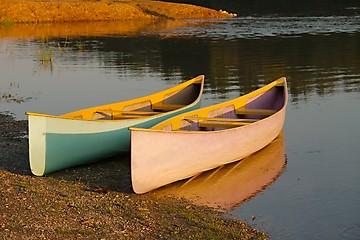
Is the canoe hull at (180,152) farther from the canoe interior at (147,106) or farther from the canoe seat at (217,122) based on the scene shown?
the canoe interior at (147,106)

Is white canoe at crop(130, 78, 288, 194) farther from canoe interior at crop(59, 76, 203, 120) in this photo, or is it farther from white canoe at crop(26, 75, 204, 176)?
canoe interior at crop(59, 76, 203, 120)

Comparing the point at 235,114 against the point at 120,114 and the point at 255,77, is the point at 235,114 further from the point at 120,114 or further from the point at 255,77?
the point at 255,77

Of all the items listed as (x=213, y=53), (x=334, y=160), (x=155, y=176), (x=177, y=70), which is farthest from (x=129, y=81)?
(x=155, y=176)

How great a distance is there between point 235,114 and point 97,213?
6.82 m

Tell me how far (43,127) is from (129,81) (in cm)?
1329

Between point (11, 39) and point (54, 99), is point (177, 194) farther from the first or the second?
point (11, 39)

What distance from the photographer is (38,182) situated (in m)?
12.1

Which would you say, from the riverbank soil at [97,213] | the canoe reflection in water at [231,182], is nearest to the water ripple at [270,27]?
the canoe reflection in water at [231,182]

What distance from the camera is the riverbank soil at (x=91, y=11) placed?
54.0 m

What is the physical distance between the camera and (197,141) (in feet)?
41.8

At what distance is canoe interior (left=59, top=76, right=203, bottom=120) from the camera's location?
15227 mm

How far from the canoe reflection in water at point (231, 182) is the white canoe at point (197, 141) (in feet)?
0.70

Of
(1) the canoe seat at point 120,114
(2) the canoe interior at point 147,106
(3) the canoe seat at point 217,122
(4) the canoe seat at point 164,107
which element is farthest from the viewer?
(4) the canoe seat at point 164,107

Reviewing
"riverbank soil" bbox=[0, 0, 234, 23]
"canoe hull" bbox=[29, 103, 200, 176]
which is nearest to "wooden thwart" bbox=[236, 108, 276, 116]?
"canoe hull" bbox=[29, 103, 200, 176]
